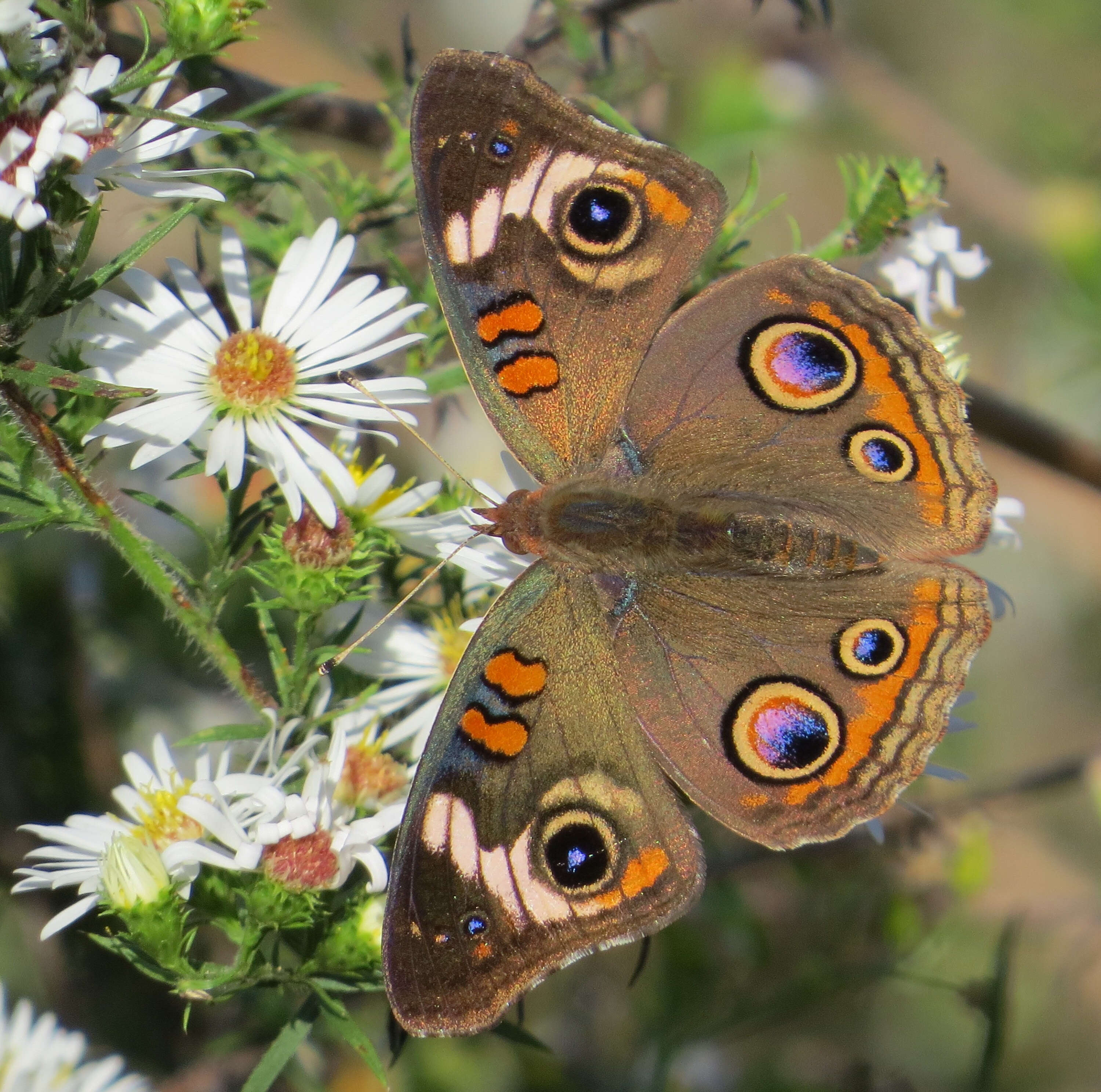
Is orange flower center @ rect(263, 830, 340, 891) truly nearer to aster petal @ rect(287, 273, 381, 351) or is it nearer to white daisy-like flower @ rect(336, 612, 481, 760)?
white daisy-like flower @ rect(336, 612, 481, 760)

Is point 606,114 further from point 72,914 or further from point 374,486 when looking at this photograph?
point 72,914

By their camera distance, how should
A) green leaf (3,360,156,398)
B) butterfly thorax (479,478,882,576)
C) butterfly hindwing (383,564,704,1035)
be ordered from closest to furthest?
green leaf (3,360,156,398) → butterfly hindwing (383,564,704,1035) → butterfly thorax (479,478,882,576)

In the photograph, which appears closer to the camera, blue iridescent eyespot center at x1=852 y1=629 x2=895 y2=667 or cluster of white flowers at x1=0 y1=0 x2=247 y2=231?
cluster of white flowers at x1=0 y1=0 x2=247 y2=231

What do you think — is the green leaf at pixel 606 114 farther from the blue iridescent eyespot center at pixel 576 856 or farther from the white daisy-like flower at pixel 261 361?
the blue iridescent eyespot center at pixel 576 856

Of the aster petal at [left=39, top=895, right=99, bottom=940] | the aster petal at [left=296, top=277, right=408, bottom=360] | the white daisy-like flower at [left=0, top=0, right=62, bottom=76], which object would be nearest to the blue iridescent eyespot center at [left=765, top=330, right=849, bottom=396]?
the aster petal at [left=296, top=277, right=408, bottom=360]

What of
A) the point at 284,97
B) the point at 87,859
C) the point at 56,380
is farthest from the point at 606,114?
the point at 87,859

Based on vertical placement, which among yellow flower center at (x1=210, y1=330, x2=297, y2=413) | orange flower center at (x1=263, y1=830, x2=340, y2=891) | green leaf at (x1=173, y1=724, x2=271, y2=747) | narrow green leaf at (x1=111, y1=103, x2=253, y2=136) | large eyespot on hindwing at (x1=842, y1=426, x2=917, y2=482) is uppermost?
narrow green leaf at (x1=111, y1=103, x2=253, y2=136)

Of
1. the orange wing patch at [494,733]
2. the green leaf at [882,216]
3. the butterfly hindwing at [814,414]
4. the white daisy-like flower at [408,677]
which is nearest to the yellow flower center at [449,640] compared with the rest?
the white daisy-like flower at [408,677]

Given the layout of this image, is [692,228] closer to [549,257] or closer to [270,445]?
[549,257]
